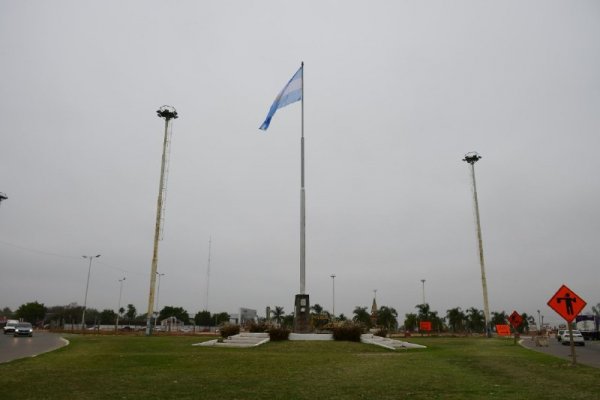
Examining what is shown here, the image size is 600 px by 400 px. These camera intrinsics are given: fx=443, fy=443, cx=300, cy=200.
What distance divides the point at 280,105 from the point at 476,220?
3122 cm

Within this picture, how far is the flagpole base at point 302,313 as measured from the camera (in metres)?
28.4

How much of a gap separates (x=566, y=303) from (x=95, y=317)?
468ft

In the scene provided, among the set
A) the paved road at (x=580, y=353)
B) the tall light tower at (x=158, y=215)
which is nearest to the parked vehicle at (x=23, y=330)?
the tall light tower at (x=158, y=215)

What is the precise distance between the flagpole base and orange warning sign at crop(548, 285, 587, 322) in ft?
49.5

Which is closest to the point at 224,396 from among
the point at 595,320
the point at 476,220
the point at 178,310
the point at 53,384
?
the point at 53,384

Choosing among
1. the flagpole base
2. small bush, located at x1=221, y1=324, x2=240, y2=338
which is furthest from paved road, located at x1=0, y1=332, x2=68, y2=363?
the flagpole base

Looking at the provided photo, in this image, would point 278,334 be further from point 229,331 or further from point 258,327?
point 229,331

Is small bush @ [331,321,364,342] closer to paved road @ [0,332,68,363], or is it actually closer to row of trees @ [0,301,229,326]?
paved road @ [0,332,68,363]

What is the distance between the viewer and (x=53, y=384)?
33.6 feet

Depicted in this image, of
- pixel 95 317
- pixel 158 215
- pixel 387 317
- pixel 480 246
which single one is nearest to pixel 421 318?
pixel 387 317

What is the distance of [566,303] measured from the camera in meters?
16.4

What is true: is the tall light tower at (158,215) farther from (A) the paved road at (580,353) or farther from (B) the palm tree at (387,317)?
(B) the palm tree at (387,317)

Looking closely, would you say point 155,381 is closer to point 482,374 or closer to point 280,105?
point 482,374

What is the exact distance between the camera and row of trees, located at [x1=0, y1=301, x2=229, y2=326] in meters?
118
